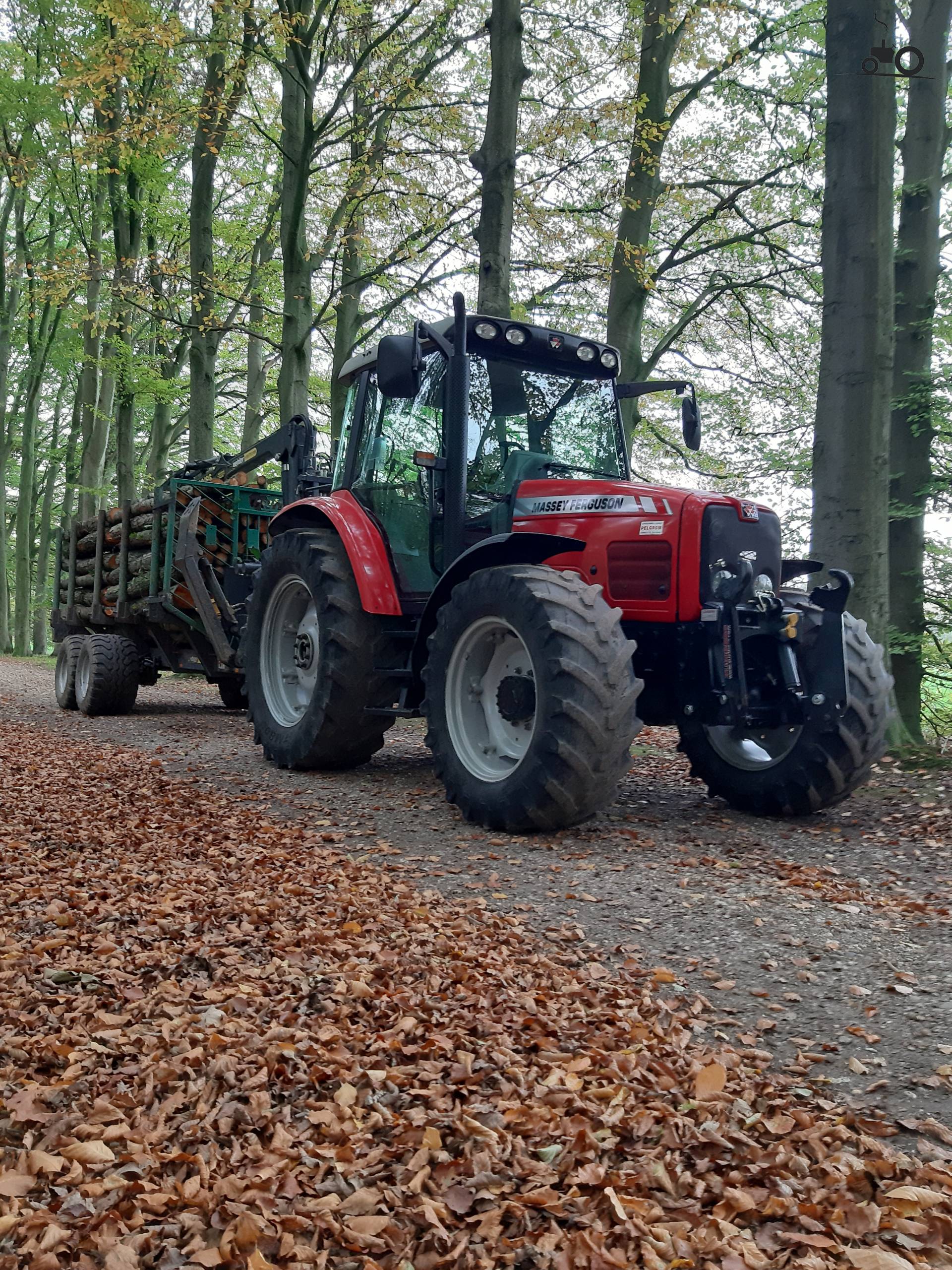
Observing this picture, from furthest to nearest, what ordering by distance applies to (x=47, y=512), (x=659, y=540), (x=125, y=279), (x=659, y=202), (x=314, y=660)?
(x=47, y=512), (x=125, y=279), (x=659, y=202), (x=314, y=660), (x=659, y=540)

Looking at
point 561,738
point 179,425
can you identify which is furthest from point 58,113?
point 561,738

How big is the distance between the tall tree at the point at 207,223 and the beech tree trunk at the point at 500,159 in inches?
179

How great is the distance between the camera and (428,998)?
3107 millimetres

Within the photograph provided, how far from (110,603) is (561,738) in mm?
8075

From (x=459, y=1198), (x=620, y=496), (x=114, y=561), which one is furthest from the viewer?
(x=114, y=561)

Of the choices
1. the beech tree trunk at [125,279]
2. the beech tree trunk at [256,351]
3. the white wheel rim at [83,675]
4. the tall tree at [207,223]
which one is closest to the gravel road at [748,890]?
the white wheel rim at [83,675]

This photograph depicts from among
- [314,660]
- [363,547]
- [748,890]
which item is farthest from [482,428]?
[748,890]

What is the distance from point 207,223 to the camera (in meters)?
15.5

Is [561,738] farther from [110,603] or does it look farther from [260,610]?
[110,603]

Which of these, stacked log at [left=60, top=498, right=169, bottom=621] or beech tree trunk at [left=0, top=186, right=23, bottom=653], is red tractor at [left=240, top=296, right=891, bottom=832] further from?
beech tree trunk at [left=0, top=186, right=23, bottom=653]

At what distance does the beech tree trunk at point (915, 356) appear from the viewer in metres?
8.80

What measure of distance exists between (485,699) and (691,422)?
222cm

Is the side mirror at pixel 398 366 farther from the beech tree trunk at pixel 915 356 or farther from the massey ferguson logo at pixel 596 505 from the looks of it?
the beech tree trunk at pixel 915 356

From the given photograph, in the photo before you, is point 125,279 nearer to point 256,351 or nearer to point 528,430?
point 256,351
